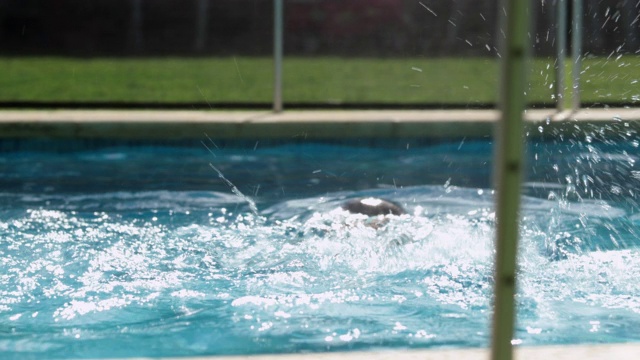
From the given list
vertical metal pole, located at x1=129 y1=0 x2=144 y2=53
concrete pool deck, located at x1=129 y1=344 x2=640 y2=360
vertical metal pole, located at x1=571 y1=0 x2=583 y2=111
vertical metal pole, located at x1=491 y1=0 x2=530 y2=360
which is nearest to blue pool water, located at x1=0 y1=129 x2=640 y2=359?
vertical metal pole, located at x1=571 y1=0 x2=583 y2=111

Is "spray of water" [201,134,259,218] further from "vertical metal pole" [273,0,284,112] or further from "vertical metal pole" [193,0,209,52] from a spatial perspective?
"vertical metal pole" [193,0,209,52]

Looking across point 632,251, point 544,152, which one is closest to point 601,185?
point 544,152

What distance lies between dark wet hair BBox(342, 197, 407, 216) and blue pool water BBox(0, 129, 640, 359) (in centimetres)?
8

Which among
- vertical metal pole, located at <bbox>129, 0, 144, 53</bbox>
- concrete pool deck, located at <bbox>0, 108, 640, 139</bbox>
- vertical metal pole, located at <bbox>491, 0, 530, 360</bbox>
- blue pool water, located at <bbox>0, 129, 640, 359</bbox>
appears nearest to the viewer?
vertical metal pole, located at <bbox>491, 0, 530, 360</bbox>

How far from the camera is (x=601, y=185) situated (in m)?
6.62

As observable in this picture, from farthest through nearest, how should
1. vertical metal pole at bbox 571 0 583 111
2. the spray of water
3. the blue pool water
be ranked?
vertical metal pole at bbox 571 0 583 111 → the spray of water → the blue pool water

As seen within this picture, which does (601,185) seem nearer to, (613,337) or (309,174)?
(309,174)

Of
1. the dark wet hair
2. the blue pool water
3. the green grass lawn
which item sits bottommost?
the blue pool water

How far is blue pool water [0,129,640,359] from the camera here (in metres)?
3.66

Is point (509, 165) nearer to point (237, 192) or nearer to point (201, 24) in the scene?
point (237, 192)

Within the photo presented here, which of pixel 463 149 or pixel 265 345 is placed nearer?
pixel 265 345

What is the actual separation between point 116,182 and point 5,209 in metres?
0.94

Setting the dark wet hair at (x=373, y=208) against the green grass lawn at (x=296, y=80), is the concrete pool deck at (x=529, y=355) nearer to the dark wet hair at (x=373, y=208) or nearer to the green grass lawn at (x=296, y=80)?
the dark wet hair at (x=373, y=208)

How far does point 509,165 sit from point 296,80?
35.4 feet
